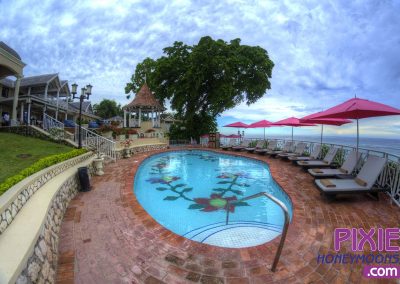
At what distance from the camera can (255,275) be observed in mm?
2678

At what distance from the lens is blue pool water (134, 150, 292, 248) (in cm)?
444

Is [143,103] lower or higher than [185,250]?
higher

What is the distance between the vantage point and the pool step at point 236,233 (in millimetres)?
4004

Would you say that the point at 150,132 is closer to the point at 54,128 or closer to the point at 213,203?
the point at 54,128

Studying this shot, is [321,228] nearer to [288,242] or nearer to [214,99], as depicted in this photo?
[288,242]

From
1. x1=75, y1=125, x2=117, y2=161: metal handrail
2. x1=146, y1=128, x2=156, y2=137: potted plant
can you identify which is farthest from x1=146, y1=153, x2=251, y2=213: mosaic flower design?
x1=146, y1=128, x2=156, y2=137: potted plant

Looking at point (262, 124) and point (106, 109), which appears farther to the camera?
point (106, 109)

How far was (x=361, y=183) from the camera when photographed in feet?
17.6

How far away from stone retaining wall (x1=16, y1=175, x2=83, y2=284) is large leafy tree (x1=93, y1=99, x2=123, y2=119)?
5126cm

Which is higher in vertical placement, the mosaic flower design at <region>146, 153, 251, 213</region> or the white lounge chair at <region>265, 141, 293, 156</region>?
the white lounge chair at <region>265, 141, 293, 156</region>

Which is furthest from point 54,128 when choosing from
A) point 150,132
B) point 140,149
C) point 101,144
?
point 150,132

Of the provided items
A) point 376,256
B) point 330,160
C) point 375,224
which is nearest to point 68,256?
point 376,256

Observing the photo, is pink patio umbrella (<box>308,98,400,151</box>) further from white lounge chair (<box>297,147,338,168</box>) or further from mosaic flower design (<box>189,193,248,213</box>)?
mosaic flower design (<box>189,193,248,213</box>)

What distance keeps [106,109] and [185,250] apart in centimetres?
5427
